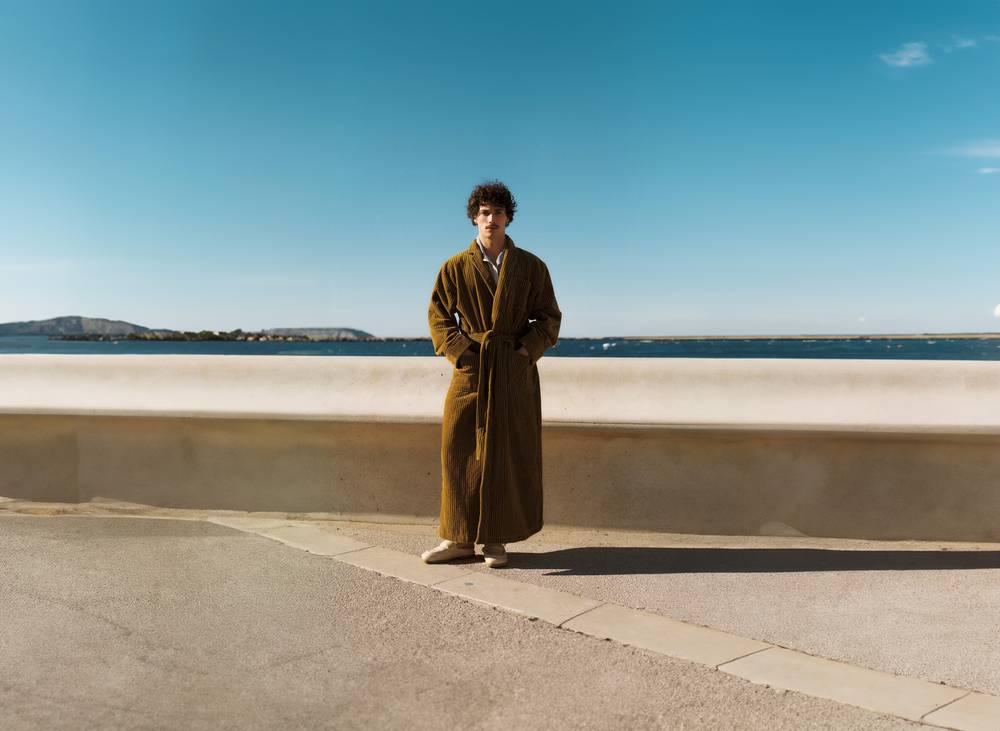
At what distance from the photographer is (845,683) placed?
326cm

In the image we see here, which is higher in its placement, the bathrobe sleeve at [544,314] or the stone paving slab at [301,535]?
the bathrobe sleeve at [544,314]

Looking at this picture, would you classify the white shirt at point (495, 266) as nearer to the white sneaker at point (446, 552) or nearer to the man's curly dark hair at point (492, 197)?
the man's curly dark hair at point (492, 197)

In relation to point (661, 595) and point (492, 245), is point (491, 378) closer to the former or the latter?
point (492, 245)

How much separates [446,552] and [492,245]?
1.76 meters

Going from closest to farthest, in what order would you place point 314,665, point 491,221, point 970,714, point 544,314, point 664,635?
point 970,714 < point 314,665 < point 664,635 < point 491,221 < point 544,314

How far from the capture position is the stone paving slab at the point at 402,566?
464 centimetres

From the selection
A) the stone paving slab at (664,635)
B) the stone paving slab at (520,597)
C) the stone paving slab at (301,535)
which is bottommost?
the stone paving slab at (664,635)

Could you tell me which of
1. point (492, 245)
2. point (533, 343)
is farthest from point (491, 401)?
point (492, 245)

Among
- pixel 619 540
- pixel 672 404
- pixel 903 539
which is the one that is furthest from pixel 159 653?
pixel 903 539

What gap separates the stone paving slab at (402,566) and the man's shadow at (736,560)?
1.45ft

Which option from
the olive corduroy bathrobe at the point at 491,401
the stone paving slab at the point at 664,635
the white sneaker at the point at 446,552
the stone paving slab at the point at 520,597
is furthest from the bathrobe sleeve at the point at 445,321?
the stone paving slab at the point at 664,635

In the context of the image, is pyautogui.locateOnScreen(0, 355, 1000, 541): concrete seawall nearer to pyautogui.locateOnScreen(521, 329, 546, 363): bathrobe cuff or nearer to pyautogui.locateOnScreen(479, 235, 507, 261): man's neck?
pyautogui.locateOnScreen(521, 329, 546, 363): bathrobe cuff

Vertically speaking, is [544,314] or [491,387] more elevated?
[544,314]

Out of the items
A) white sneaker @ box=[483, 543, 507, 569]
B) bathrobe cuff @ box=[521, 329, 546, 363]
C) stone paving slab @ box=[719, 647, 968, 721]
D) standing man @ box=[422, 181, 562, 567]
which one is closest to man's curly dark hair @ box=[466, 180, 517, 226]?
standing man @ box=[422, 181, 562, 567]
